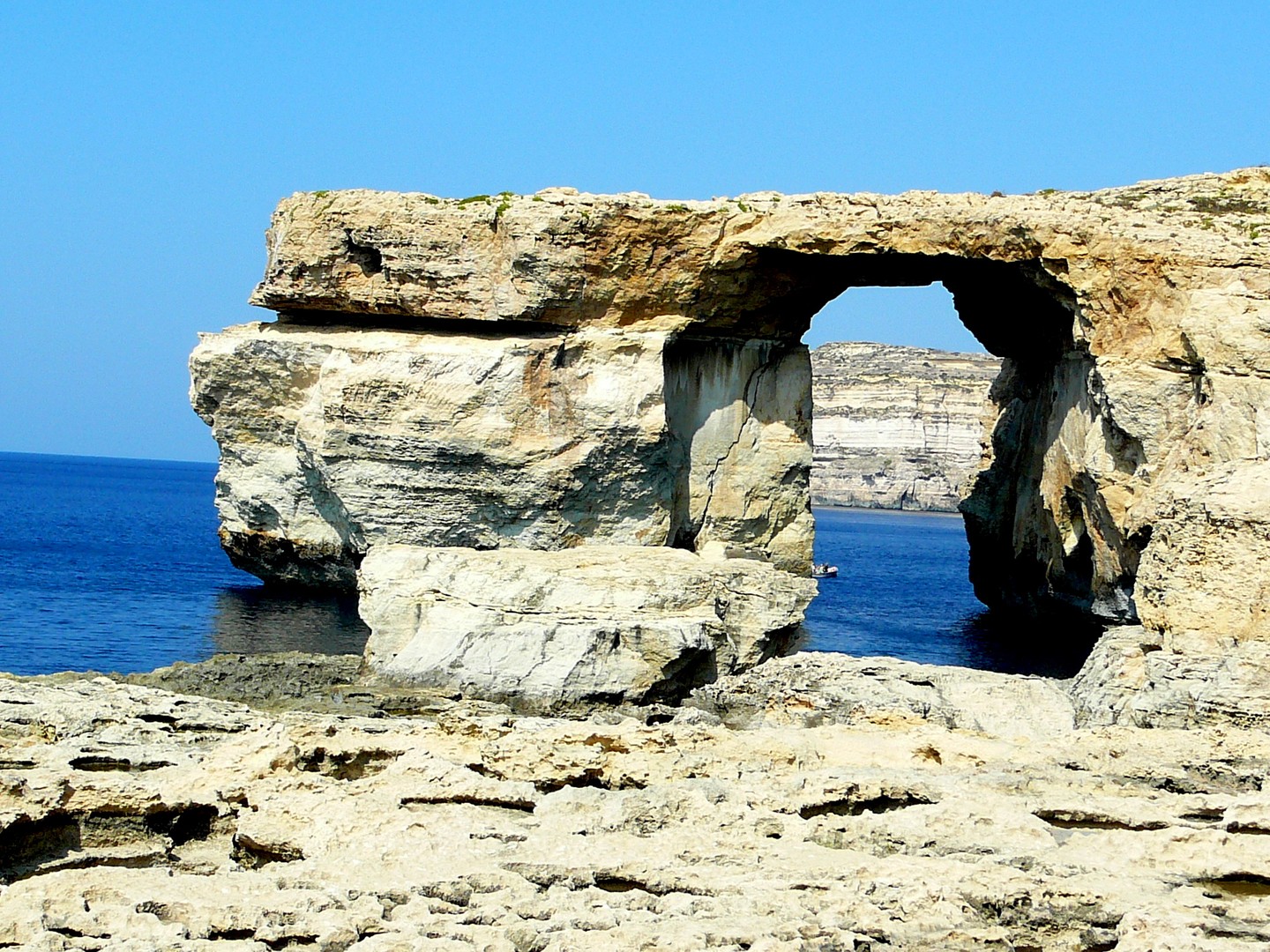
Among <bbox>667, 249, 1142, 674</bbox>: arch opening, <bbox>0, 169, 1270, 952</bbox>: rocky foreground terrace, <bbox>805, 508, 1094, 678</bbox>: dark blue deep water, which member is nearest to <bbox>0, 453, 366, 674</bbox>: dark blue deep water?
<bbox>0, 169, 1270, 952</bbox>: rocky foreground terrace

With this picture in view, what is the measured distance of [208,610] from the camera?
34219 mm

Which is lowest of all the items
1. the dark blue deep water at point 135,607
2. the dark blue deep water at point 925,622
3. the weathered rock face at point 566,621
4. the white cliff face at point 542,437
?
the dark blue deep water at point 925,622

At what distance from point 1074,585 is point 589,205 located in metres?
13.0

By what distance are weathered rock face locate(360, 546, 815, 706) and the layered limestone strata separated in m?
7.74

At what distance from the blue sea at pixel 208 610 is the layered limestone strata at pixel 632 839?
46.9ft

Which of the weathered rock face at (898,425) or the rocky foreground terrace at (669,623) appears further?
the weathered rock face at (898,425)

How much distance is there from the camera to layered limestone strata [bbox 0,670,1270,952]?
29.3 ft

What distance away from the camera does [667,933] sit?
8688mm

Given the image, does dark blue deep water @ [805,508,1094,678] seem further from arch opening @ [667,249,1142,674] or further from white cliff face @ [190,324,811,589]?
white cliff face @ [190,324,811,589]

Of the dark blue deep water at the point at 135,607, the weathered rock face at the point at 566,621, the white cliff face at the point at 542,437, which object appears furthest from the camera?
the dark blue deep water at the point at 135,607

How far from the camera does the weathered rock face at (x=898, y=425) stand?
94.3 metres

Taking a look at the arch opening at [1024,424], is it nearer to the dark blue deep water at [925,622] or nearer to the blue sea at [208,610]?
the dark blue deep water at [925,622]

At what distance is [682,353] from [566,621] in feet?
28.3

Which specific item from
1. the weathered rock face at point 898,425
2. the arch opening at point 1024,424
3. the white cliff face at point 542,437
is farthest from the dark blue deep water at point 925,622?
the weathered rock face at point 898,425
